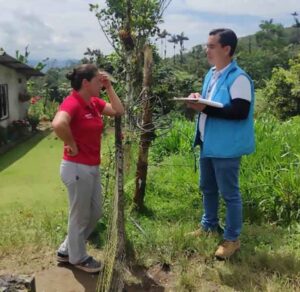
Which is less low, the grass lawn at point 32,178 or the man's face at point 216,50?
the man's face at point 216,50

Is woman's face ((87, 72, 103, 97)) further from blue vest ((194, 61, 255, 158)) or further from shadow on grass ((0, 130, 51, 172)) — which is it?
shadow on grass ((0, 130, 51, 172))

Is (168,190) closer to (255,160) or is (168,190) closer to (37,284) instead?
(255,160)

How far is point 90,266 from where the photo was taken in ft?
10.7

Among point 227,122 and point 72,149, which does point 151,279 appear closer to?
point 72,149

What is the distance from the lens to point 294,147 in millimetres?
5418

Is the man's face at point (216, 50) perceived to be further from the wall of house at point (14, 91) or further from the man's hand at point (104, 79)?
the wall of house at point (14, 91)

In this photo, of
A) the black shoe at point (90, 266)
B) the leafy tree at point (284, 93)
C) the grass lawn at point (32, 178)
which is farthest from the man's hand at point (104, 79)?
the leafy tree at point (284, 93)

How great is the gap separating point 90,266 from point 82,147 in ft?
2.99

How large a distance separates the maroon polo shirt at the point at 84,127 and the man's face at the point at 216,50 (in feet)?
3.07

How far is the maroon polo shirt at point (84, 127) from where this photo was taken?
9.73 feet

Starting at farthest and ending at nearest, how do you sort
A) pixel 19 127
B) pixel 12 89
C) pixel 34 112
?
pixel 34 112, pixel 12 89, pixel 19 127

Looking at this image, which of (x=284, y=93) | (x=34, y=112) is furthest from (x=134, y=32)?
(x=34, y=112)

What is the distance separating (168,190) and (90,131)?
225 centimetres

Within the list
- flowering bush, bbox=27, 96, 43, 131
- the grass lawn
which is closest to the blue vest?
the grass lawn
